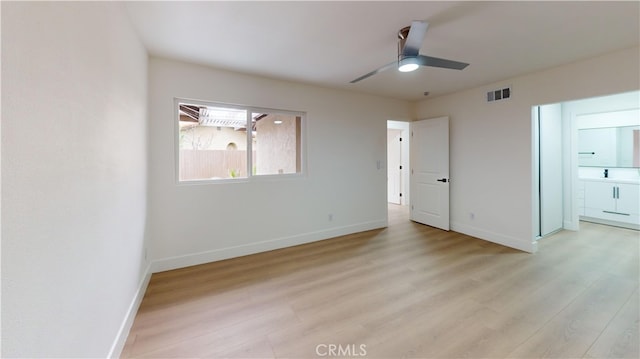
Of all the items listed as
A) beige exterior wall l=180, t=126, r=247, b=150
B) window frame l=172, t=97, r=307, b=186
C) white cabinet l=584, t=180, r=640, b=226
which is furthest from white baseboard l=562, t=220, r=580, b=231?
beige exterior wall l=180, t=126, r=247, b=150

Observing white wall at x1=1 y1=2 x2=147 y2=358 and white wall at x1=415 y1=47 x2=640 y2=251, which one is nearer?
white wall at x1=1 y1=2 x2=147 y2=358

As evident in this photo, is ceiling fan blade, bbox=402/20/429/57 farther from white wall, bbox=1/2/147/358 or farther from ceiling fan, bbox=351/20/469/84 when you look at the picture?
white wall, bbox=1/2/147/358

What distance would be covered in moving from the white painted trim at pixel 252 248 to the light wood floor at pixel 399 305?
13 centimetres

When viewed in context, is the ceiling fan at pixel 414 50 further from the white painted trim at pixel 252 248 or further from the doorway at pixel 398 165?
the doorway at pixel 398 165

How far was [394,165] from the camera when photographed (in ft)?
25.4

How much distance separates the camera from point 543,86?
3.45 meters

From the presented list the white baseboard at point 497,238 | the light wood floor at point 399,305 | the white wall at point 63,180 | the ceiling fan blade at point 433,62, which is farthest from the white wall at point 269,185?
the ceiling fan blade at point 433,62

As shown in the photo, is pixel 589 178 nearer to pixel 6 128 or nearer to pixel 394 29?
pixel 394 29

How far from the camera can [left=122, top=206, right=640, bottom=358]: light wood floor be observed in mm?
1818

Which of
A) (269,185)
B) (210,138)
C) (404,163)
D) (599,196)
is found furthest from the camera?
(404,163)

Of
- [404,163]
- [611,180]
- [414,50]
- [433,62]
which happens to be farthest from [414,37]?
[404,163]

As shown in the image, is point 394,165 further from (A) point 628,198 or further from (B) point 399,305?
(B) point 399,305

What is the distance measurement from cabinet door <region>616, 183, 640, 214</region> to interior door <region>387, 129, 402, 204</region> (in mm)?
4280

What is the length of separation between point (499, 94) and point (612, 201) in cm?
336
